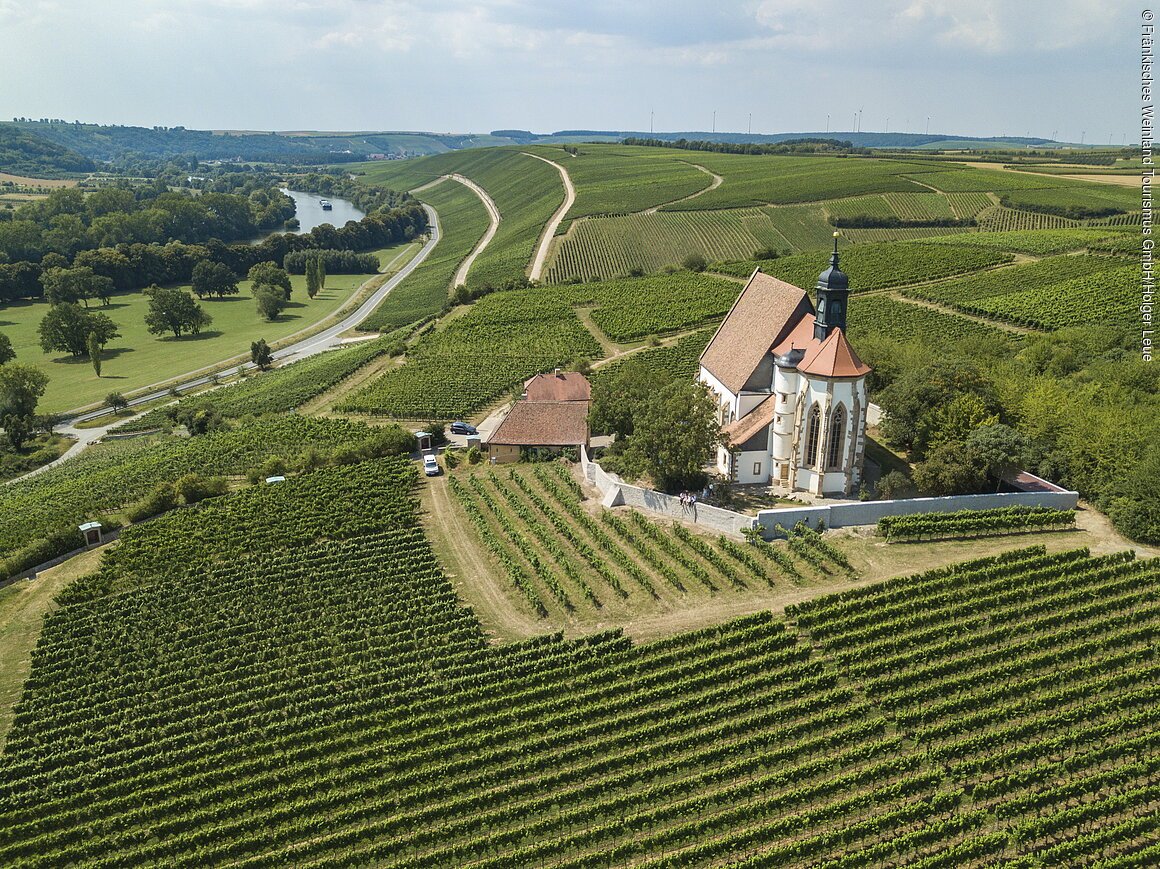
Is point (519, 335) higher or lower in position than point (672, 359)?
higher

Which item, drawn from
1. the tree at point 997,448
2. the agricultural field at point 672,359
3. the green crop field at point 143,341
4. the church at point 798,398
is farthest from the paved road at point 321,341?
the tree at point 997,448

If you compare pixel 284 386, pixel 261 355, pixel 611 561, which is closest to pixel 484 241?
pixel 261 355

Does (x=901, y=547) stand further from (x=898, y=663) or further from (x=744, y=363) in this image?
(x=744, y=363)

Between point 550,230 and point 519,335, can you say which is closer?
point 519,335

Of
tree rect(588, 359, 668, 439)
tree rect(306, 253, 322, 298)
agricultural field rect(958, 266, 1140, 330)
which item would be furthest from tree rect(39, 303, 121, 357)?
agricultural field rect(958, 266, 1140, 330)

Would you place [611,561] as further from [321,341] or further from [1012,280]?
[321,341]

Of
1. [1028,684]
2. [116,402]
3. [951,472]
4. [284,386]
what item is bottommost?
[1028,684]

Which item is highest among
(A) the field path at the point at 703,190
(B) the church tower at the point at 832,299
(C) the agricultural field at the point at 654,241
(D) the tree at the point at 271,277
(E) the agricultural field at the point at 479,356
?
(A) the field path at the point at 703,190

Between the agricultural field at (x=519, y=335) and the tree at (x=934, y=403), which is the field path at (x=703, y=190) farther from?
the tree at (x=934, y=403)
